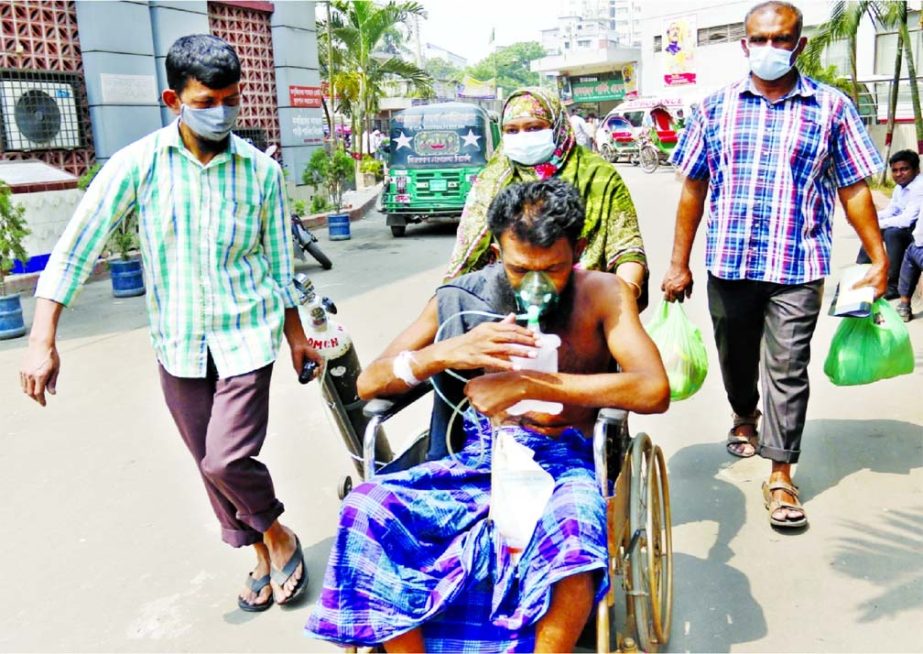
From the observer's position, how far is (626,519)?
2.56m

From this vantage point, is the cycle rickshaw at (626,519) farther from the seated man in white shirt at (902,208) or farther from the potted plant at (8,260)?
the potted plant at (8,260)

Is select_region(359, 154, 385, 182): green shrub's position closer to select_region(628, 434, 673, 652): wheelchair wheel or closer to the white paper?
the white paper

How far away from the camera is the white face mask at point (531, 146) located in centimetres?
322

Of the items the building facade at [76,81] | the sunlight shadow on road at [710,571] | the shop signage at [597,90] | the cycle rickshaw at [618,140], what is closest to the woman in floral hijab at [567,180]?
the sunlight shadow on road at [710,571]

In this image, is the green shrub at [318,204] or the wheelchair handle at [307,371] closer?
the wheelchair handle at [307,371]

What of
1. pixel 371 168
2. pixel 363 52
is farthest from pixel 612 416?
pixel 371 168

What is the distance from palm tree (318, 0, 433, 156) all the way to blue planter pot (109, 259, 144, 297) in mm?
13060

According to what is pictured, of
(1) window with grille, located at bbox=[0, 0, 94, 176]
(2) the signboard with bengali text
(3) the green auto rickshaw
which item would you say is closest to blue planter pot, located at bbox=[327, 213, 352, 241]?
(3) the green auto rickshaw

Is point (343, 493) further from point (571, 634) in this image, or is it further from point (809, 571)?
point (809, 571)

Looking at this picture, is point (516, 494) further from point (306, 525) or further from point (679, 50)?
point (679, 50)

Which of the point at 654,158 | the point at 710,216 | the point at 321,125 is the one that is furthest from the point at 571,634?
the point at 654,158

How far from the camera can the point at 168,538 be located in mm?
3721

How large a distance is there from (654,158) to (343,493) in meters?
22.5

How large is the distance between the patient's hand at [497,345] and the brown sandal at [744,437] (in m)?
2.42
